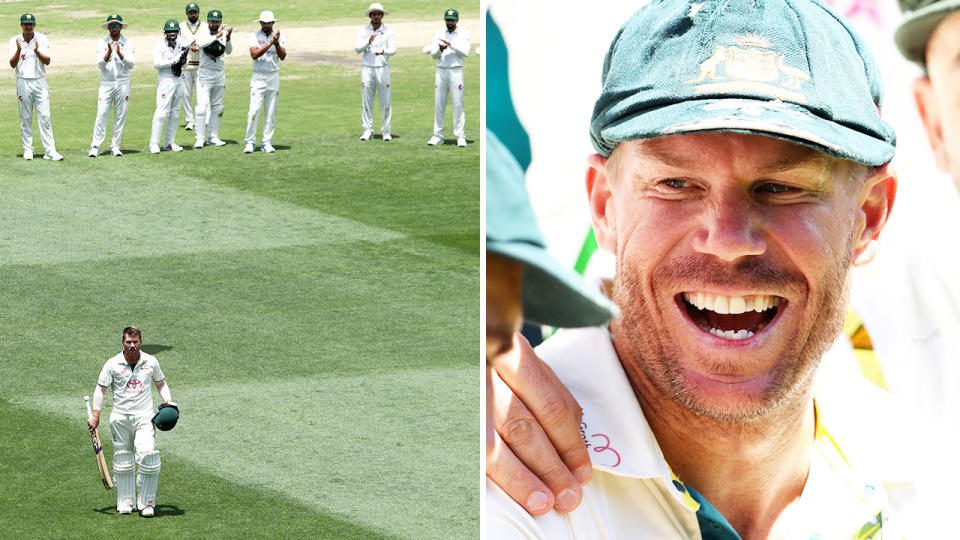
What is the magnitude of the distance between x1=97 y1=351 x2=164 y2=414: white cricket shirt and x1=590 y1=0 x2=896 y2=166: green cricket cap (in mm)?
6594

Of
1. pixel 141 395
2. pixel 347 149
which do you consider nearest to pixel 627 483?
pixel 141 395

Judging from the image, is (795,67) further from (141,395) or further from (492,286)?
(141,395)

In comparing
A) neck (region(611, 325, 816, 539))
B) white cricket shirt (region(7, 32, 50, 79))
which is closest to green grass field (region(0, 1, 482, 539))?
white cricket shirt (region(7, 32, 50, 79))

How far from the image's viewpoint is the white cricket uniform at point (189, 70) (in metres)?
15.8

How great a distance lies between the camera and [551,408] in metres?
2.81

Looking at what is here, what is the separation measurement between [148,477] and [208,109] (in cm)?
755

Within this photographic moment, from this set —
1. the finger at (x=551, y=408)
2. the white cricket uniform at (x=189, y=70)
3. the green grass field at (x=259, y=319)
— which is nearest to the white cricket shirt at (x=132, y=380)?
the green grass field at (x=259, y=319)

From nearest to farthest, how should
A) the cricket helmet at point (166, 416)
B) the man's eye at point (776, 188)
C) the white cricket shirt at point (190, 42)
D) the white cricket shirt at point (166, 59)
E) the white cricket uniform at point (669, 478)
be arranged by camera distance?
the man's eye at point (776, 188), the white cricket uniform at point (669, 478), the cricket helmet at point (166, 416), the white cricket shirt at point (166, 59), the white cricket shirt at point (190, 42)

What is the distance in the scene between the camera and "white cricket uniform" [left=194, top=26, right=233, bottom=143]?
1559cm

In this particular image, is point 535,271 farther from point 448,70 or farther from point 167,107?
point 448,70

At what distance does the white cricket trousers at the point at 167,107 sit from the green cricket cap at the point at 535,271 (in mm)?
13140

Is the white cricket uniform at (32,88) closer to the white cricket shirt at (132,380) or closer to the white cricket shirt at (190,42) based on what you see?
the white cricket shirt at (190,42)

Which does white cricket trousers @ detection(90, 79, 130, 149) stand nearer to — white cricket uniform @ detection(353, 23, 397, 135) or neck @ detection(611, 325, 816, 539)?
white cricket uniform @ detection(353, 23, 397, 135)

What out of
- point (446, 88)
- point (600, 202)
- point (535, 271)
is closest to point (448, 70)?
point (446, 88)
